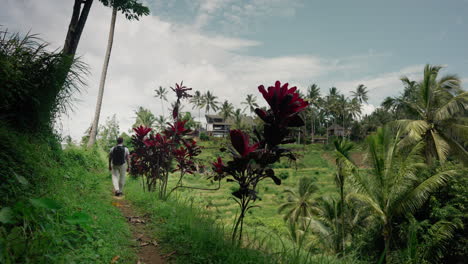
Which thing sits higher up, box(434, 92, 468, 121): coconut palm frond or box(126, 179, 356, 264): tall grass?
→ box(434, 92, 468, 121): coconut palm frond

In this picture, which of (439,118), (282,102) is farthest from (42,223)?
(439,118)

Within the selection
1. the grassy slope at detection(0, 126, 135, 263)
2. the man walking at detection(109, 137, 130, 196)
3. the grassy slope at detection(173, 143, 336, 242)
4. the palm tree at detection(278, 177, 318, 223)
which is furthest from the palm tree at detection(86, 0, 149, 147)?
the palm tree at detection(278, 177, 318, 223)

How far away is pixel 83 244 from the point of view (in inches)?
92.9

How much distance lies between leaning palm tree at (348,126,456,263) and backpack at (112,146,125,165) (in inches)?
388

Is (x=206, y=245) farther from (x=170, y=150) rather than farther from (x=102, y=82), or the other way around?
(x=102, y=82)

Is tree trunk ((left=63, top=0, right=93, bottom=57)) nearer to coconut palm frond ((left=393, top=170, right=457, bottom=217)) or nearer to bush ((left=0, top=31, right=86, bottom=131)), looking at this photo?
bush ((left=0, top=31, right=86, bottom=131))

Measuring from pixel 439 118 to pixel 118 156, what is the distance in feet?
56.8

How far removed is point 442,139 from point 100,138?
75.2ft

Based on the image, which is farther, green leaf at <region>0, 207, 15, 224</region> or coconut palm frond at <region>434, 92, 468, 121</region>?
coconut palm frond at <region>434, 92, 468, 121</region>

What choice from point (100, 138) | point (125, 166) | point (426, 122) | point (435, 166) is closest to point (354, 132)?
point (426, 122)

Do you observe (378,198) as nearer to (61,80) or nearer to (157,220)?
(157,220)

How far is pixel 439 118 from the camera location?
1565 centimetres

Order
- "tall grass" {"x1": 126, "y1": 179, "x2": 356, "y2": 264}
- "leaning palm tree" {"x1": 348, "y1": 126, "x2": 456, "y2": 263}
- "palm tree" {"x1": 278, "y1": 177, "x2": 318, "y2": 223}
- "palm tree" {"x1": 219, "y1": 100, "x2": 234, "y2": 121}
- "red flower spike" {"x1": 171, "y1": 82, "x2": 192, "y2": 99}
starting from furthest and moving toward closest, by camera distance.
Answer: "palm tree" {"x1": 219, "y1": 100, "x2": 234, "y2": 121} < "palm tree" {"x1": 278, "y1": 177, "x2": 318, "y2": 223} < "leaning palm tree" {"x1": 348, "y1": 126, "x2": 456, "y2": 263} < "red flower spike" {"x1": 171, "y1": 82, "x2": 192, "y2": 99} < "tall grass" {"x1": 126, "y1": 179, "x2": 356, "y2": 264}

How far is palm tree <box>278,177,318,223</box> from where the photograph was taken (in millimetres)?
24906
